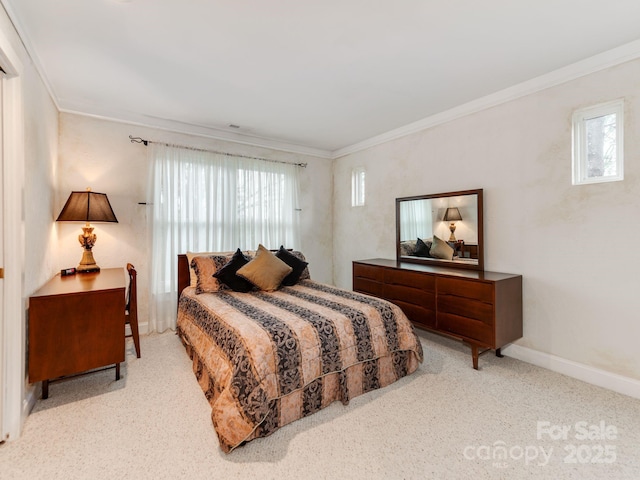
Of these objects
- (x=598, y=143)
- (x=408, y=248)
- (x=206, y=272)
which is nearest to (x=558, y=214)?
(x=598, y=143)

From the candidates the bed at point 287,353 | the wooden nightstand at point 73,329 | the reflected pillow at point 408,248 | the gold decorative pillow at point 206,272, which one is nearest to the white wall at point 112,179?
the gold decorative pillow at point 206,272

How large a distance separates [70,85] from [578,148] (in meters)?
4.52

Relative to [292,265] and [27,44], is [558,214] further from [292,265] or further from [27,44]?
[27,44]

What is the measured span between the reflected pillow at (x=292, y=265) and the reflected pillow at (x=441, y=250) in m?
1.52

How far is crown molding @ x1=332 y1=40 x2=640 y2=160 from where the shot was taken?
7.44 ft

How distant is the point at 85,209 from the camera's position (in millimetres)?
2877

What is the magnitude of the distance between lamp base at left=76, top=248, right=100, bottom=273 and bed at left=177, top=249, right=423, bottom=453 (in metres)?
1.14

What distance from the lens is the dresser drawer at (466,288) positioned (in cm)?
259

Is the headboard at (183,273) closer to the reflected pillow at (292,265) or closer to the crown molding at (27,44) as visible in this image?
the reflected pillow at (292,265)

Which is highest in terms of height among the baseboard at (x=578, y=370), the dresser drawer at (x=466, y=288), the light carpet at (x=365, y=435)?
the dresser drawer at (x=466, y=288)

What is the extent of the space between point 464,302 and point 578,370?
99cm

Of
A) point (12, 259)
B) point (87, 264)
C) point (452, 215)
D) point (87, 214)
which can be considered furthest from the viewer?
point (452, 215)

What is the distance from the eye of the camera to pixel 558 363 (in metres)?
2.62

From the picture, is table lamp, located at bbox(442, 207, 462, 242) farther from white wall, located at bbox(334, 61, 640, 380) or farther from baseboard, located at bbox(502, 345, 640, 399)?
baseboard, located at bbox(502, 345, 640, 399)
